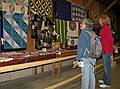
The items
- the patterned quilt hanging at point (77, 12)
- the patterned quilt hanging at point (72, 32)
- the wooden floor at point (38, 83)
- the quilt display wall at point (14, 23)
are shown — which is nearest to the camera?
the wooden floor at point (38, 83)

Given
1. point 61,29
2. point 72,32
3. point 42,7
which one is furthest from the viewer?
point 72,32

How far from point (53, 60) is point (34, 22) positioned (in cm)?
182

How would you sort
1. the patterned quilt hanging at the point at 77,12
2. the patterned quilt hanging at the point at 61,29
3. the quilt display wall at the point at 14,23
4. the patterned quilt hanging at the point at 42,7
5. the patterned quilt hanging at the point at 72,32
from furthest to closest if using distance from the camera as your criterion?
1. the patterned quilt hanging at the point at 77,12
2. the patterned quilt hanging at the point at 72,32
3. the patterned quilt hanging at the point at 61,29
4. the patterned quilt hanging at the point at 42,7
5. the quilt display wall at the point at 14,23

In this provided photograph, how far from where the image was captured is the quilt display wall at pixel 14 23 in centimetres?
705

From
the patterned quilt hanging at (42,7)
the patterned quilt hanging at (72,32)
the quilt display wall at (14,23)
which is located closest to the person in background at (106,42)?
the quilt display wall at (14,23)

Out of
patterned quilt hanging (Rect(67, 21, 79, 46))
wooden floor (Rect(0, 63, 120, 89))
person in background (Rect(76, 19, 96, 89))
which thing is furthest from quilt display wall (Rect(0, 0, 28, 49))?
patterned quilt hanging (Rect(67, 21, 79, 46))

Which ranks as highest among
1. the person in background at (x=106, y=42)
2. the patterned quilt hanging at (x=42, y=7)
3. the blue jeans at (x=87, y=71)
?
the patterned quilt hanging at (x=42, y=7)

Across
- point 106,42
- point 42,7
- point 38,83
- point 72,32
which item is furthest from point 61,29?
point 106,42

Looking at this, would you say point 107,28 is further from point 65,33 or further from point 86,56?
point 65,33

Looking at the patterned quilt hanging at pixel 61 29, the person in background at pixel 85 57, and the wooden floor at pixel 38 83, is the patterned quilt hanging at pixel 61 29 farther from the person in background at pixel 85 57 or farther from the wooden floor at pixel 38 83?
the person in background at pixel 85 57

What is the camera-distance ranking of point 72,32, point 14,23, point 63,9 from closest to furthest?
point 14,23, point 63,9, point 72,32

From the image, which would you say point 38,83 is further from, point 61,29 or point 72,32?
point 72,32

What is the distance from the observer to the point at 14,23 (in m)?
7.53

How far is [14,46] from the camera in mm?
7469
